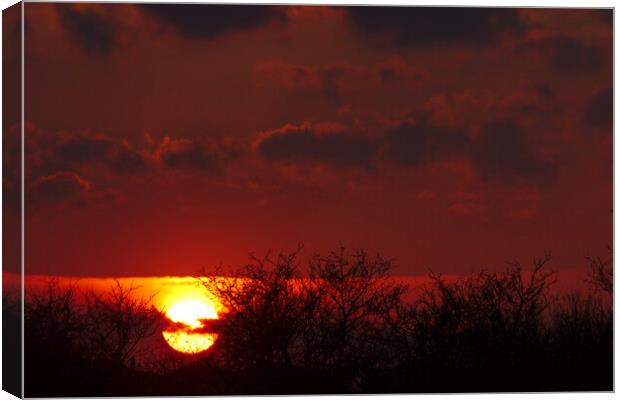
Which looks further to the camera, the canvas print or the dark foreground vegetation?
the dark foreground vegetation

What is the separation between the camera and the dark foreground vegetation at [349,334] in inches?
384

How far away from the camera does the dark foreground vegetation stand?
976 centimetres

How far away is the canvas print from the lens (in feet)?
31.1

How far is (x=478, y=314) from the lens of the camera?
10.2 m

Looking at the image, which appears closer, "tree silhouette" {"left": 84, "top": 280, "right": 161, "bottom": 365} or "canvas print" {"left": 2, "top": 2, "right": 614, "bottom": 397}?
"canvas print" {"left": 2, "top": 2, "right": 614, "bottom": 397}

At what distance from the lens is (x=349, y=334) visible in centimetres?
1009

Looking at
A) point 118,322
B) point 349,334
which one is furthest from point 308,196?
point 118,322

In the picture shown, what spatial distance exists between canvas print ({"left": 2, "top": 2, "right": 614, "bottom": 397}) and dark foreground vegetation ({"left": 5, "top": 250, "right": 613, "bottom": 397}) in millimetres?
17

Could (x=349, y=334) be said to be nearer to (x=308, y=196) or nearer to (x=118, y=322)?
(x=308, y=196)

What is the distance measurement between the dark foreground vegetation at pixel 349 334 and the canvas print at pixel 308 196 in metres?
0.02

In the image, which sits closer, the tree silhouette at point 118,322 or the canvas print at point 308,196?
the canvas print at point 308,196

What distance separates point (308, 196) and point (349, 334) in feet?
3.70

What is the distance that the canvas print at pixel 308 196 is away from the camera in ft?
31.1

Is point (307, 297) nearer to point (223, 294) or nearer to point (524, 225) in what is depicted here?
point (223, 294)
